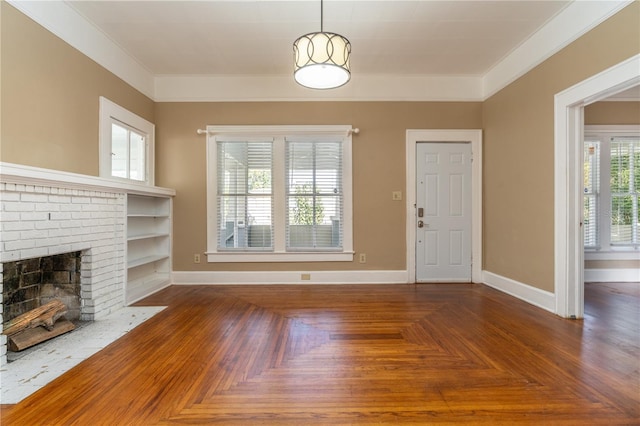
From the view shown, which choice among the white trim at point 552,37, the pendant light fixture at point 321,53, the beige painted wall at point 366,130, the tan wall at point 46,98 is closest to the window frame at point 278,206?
the beige painted wall at point 366,130

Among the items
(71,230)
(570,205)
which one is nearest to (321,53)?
(71,230)

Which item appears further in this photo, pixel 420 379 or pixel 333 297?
pixel 333 297

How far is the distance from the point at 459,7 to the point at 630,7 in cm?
128

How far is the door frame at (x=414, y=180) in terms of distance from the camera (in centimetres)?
429

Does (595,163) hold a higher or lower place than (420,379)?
higher

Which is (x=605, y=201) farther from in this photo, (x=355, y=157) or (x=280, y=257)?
(x=280, y=257)

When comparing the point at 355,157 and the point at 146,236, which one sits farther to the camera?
the point at 355,157

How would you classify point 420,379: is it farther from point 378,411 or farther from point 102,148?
point 102,148

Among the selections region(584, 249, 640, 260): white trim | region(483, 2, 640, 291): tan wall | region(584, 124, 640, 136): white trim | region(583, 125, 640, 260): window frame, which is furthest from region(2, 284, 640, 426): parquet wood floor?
region(584, 124, 640, 136): white trim

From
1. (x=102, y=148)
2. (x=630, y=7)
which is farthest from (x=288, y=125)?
(x=630, y=7)

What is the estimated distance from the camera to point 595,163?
4.34 meters

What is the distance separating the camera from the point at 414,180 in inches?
169

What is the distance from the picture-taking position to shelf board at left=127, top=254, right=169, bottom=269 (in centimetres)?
358

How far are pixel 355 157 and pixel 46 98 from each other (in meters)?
3.44
